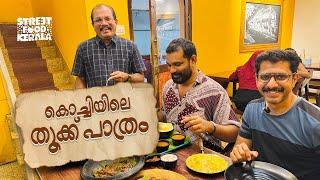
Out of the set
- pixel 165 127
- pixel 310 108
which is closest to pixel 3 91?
pixel 165 127

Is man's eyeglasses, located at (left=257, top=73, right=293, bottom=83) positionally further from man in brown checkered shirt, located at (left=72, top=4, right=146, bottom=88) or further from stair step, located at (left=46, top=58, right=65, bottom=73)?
stair step, located at (left=46, top=58, right=65, bottom=73)

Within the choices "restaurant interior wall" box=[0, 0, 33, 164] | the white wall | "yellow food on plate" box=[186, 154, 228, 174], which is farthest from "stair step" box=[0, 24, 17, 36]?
the white wall

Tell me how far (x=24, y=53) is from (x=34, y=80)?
0.54 m

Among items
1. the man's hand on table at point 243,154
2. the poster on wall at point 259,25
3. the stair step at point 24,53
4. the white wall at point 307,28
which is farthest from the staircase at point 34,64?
the white wall at point 307,28

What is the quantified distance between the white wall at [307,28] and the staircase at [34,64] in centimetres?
525

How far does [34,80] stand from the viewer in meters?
3.81

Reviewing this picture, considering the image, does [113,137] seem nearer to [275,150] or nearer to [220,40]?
[275,150]

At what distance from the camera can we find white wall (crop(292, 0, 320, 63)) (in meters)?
6.09

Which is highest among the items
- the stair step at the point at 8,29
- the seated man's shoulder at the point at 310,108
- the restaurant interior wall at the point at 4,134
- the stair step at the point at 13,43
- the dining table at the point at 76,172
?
the stair step at the point at 8,29

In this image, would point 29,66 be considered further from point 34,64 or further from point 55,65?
point 55,65

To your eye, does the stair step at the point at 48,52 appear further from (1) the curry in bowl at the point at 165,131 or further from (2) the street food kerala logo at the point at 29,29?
(1) the curry in bowl at the point at 165,131

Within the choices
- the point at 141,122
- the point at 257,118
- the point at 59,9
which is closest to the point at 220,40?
the point at 59,9

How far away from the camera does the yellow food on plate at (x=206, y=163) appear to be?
1289 mm

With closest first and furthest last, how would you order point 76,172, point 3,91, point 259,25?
point 76,172, point 3,91, point 259,25
